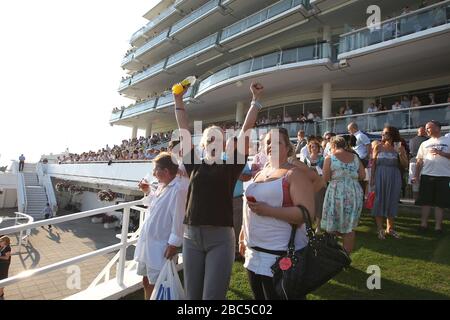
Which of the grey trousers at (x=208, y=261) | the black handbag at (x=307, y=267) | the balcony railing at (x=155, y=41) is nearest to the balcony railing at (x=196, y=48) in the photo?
the balcony railing at (x=155, y=41)

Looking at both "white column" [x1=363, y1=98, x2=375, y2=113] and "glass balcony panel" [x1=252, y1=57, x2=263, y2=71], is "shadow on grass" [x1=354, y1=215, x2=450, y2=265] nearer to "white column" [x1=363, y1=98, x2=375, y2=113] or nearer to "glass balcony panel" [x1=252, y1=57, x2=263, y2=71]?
"glass balcony panel" [x1=252, y1=57, x2=263, y2=71]

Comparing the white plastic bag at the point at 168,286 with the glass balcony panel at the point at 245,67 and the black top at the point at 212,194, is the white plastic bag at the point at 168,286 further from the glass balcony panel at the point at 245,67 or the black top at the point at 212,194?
the glass balcony panel at the point at 245,67

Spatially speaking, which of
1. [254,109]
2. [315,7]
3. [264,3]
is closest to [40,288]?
[254,109]

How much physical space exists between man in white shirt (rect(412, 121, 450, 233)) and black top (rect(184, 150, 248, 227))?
14.5 feet

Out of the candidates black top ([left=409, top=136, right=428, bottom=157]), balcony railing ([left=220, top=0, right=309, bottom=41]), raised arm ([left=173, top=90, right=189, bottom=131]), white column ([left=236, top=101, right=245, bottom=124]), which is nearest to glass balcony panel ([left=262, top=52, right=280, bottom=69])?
balcony railing ([left=220, top=0, right=309, bottom=41])

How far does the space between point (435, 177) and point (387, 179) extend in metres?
0.84

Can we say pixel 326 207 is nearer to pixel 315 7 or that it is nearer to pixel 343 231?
pixel 343 231

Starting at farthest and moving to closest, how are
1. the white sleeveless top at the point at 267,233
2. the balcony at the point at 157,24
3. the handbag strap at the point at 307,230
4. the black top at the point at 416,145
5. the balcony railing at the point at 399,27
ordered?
the balcony at the point at 157,24 → the balcony railing at the point at 399,27 → the black top at the point at 416,145 → the white sleeveless top at the point at 267,233 → the handbag strap at the point at 307,230

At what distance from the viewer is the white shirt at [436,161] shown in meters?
5.34

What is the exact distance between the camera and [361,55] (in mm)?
14781

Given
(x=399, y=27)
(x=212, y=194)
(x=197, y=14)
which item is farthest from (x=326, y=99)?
(x=212, y=194)

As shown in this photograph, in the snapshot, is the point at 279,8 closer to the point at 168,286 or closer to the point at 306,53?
the point at 306,53

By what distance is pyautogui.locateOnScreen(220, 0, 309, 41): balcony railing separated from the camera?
693 inches

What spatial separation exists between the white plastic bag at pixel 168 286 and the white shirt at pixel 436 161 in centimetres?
491
